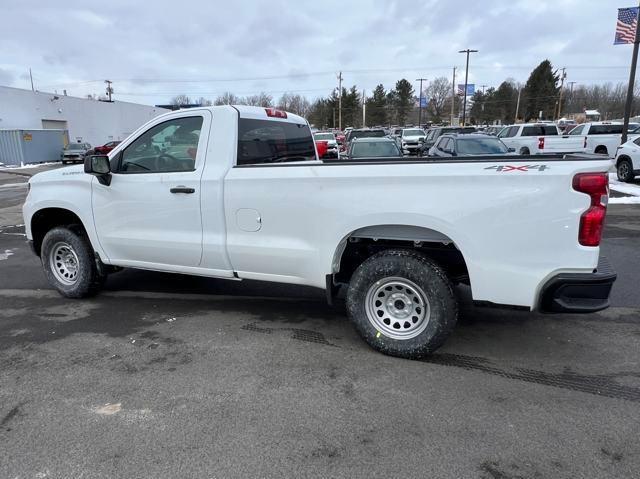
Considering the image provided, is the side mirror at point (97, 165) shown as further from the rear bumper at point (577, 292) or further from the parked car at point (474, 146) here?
the parked car at point (474, 146)

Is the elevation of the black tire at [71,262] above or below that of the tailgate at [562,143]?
below

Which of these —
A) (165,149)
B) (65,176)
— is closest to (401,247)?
(165,149)

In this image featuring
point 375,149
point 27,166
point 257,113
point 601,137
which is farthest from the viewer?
point 27,166

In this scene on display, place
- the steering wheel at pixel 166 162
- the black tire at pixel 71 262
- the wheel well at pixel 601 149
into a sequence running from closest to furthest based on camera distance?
the steering wheel at pixel 166 162, the black tire at pixel 71 262, the wheel well at pixel 601 149

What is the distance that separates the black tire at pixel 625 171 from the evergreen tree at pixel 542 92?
7738 centimetres

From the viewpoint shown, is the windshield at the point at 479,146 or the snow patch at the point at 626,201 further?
the windshield at the point at 479,146

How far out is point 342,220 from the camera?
3.75m

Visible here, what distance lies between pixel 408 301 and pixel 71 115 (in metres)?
47.7

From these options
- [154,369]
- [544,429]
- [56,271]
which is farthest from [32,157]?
[544,429]

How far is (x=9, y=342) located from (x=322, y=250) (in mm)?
3016

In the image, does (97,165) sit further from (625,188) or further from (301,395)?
(625,188)

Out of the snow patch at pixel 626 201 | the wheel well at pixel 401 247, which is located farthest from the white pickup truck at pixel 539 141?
the wheel well at pixel 401 247

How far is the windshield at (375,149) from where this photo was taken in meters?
14.1

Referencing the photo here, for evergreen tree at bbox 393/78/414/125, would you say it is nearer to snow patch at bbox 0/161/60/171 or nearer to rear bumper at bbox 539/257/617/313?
snow patch at bbox 0/161/60/171
